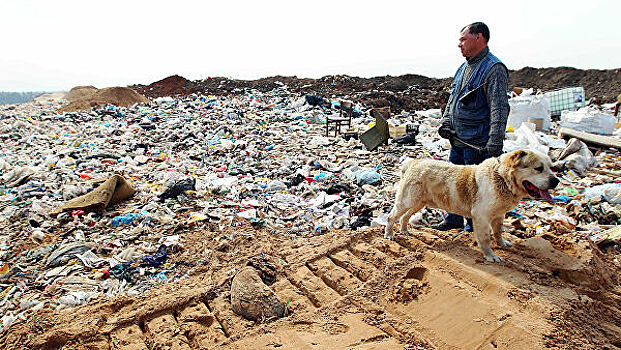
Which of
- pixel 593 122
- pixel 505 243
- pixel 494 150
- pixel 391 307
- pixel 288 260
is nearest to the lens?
pixel 391 307

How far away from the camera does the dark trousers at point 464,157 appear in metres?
3.20

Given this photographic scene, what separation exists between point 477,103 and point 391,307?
6.37ft

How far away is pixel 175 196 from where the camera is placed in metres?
5.16

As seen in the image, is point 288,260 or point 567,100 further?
point 567,100

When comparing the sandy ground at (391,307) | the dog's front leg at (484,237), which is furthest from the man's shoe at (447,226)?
the dog's front leg at (484,237)

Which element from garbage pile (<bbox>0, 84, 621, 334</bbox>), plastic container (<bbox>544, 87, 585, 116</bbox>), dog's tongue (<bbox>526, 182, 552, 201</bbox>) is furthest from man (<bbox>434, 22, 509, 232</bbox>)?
plastic container (<bbox>544, 87, 585, 116</bbox>)

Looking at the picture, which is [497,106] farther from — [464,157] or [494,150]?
[464,157]

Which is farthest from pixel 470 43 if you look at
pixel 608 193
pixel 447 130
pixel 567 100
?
pixel 567 100

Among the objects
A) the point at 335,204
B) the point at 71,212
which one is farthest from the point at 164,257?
the point at 335,204

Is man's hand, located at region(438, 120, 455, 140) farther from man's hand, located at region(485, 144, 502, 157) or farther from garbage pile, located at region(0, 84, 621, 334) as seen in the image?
garbage pile, located at region(0, 84, 621, 334)

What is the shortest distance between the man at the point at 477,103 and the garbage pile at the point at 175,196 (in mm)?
1282

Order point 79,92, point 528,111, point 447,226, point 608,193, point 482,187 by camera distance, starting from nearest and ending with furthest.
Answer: point 482,187 < point 447,226 < point 608,193 < point 528,111 < point 79,92

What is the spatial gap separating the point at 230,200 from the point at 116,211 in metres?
1.54

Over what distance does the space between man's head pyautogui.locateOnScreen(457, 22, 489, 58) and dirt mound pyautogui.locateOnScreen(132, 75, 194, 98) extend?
1951 cm
